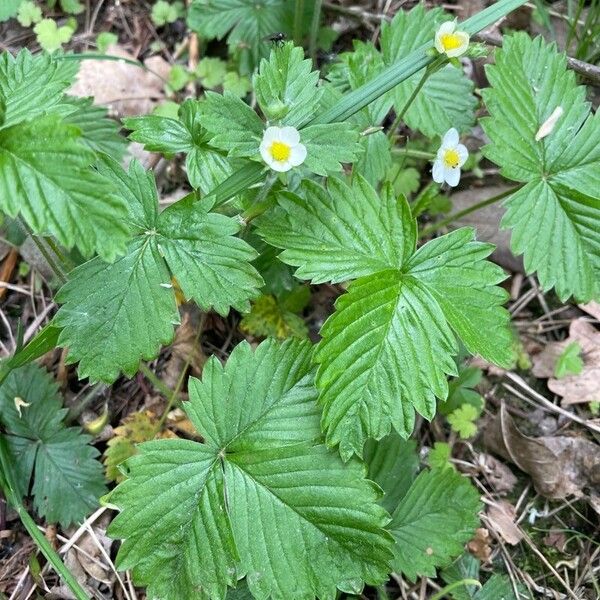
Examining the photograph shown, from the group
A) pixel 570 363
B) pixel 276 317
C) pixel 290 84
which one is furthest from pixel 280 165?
pixel 570 363

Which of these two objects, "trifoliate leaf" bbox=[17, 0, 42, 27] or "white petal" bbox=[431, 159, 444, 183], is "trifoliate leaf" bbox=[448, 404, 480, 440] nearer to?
"white petal" bbox=[431, 159, 444, 183]

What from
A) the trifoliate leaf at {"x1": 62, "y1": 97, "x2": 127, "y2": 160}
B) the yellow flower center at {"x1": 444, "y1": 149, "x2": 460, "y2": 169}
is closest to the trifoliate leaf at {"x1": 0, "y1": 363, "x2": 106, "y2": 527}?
the trifoliate leaf at {"x1": 62, "y1": 97, "x2": 127, "y2": 160}

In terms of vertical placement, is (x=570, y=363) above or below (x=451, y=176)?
below

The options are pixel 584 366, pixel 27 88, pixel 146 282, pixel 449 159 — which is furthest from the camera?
pixel 584 366

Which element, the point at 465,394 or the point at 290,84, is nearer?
the point at 290,84

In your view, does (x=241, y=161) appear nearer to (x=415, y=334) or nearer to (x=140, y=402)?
(x=415, y=334)

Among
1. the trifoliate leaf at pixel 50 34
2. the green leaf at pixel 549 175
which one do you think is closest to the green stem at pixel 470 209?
the green leaf at pixel 549 175

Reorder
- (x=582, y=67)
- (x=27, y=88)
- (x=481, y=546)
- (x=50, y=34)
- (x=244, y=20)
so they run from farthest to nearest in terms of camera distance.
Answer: (x=50, y=34) < (x=244, y=20) < (x=582, y=67) < (x=481, y=546) < (x=27, y=88)

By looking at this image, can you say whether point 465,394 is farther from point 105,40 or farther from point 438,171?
point 105,40
